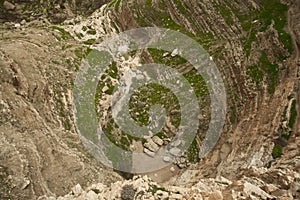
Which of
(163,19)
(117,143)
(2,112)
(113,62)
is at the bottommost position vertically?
(117,143)

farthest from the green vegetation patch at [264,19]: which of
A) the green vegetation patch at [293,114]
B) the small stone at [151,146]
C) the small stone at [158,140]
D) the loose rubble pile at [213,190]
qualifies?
the loose rubble pile at [213,190]

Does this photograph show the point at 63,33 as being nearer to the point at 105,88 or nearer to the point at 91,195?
the point at 105,88

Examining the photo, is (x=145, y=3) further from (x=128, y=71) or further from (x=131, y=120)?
(x=131, y=120)

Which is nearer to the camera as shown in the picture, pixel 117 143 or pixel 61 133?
pixel 61 133

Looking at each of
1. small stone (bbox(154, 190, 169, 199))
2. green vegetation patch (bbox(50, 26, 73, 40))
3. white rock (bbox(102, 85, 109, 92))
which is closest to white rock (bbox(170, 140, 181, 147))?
white rock (bbox(102, 85, 109, 92))

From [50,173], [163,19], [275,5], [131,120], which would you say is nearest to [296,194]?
[50,173]

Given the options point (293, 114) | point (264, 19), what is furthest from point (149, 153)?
point (264, 19)

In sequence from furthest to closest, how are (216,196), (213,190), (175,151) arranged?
(175,151), (213,190), (216,196)

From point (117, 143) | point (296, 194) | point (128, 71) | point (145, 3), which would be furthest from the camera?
point (145, 3)

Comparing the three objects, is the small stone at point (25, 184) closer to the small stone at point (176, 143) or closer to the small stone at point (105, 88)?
the small stone at point (105, 88)
